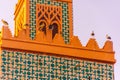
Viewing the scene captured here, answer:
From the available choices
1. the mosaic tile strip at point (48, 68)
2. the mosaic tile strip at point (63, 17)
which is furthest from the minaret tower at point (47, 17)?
the mosaic tile strip at point (48, 68)

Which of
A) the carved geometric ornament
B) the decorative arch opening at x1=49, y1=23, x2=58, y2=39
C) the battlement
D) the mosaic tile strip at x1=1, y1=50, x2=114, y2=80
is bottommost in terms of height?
the mosaic tile strip at x1=1, y1=50, x2=114, y2=80

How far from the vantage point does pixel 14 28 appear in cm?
3148

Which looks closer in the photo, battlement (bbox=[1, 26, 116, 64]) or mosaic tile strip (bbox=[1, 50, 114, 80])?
mosaic tile strip (bbox=[1, 50, 114, 80])

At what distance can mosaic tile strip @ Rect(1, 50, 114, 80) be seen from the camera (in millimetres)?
28312

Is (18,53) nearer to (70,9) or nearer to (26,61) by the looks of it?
(26,61)

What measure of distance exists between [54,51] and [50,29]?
1.16 metres

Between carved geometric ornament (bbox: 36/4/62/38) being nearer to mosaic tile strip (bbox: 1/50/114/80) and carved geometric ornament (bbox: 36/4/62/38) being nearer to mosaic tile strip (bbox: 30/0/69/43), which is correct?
mosaic tile strip (bbox: 30/0/69/43)

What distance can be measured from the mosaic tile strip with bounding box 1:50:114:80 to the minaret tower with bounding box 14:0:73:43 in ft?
4.02

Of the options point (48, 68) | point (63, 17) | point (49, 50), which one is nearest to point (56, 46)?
point (49, 50)

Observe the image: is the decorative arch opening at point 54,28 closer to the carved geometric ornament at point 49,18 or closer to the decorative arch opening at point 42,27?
the carved geometric ornament at point 49,18

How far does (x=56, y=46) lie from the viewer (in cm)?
2917

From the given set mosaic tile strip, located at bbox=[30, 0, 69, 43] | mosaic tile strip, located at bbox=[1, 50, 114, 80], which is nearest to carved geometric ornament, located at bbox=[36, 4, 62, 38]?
mosaic tile strip, located at bbox=[30, 0, 69, 43]

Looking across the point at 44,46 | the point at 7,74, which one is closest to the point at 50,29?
the point at 44,46

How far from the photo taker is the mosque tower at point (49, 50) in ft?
93.6
